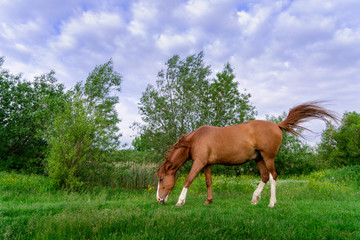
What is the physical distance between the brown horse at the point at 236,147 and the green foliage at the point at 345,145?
1724 centimetres

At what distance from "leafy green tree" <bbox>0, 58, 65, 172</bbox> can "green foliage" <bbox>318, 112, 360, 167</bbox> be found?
75.1ft

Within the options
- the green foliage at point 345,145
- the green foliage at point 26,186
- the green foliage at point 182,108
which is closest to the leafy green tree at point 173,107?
the green foliage at point 182,108

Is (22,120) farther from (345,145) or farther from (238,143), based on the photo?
(345,145)

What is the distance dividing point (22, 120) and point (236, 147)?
55.0ft

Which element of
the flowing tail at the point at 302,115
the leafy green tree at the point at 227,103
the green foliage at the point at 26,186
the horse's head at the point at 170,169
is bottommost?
the green foliage at the point at 26,186

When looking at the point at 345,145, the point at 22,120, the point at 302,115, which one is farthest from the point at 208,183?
the point at 345,145

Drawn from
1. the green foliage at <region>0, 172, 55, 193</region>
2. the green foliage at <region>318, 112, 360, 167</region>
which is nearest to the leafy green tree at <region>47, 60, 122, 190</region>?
the green foliage at <region>0, 172, 55, 193</region>

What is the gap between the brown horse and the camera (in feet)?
20.5

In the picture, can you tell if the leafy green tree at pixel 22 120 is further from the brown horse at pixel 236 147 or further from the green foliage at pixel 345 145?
the green foliage at pixel 345 145

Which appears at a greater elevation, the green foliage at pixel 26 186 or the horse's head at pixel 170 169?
the horse's head at pixel 170 169

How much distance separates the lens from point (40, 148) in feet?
58.4

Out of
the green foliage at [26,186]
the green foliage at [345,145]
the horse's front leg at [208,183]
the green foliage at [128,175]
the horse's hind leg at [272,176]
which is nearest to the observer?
the horse's hind leg at [272,176]

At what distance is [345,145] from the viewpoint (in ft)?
70.2

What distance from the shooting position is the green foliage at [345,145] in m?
20.8
